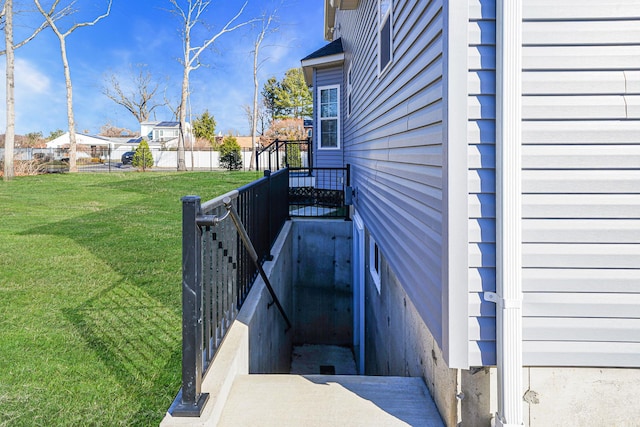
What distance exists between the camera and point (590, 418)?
2.04 meters

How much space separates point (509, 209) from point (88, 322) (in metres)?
3.28

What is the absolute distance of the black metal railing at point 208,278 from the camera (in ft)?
6.51

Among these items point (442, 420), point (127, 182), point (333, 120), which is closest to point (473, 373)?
point (442, 420)

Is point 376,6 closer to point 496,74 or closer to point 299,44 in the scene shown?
point 496,74

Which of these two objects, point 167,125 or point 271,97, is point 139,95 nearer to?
point 167,125

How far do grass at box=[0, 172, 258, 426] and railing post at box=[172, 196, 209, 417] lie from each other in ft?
1.53

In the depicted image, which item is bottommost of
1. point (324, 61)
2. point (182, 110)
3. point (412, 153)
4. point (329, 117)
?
point (412, 153)

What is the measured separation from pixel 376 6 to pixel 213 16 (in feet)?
80.5

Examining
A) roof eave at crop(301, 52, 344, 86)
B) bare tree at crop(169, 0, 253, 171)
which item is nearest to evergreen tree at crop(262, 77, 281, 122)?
bare tree at crop(169, 0, 253, 171)

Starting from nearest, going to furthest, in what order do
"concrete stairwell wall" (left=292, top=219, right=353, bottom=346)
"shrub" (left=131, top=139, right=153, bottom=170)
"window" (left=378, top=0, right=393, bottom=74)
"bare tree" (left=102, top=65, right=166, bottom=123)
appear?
"window" (left=378, top=0, right=393, bottom=74) < "concrete stairwell wall" (left=292, top=219, right=353, bottom=346) < "shrub" (left=131, top=139, right=153, bottom=170) < "bare tree" (left=102, top=65, right=166, bottom=123)

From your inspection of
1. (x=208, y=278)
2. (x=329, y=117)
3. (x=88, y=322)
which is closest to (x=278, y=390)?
(x=208, y=278)

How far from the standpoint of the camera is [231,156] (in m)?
26.8

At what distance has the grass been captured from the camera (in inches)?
95.1

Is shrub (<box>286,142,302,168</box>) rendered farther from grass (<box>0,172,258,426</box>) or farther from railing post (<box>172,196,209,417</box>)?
railing post (<box>172,196,209,417</box>)
